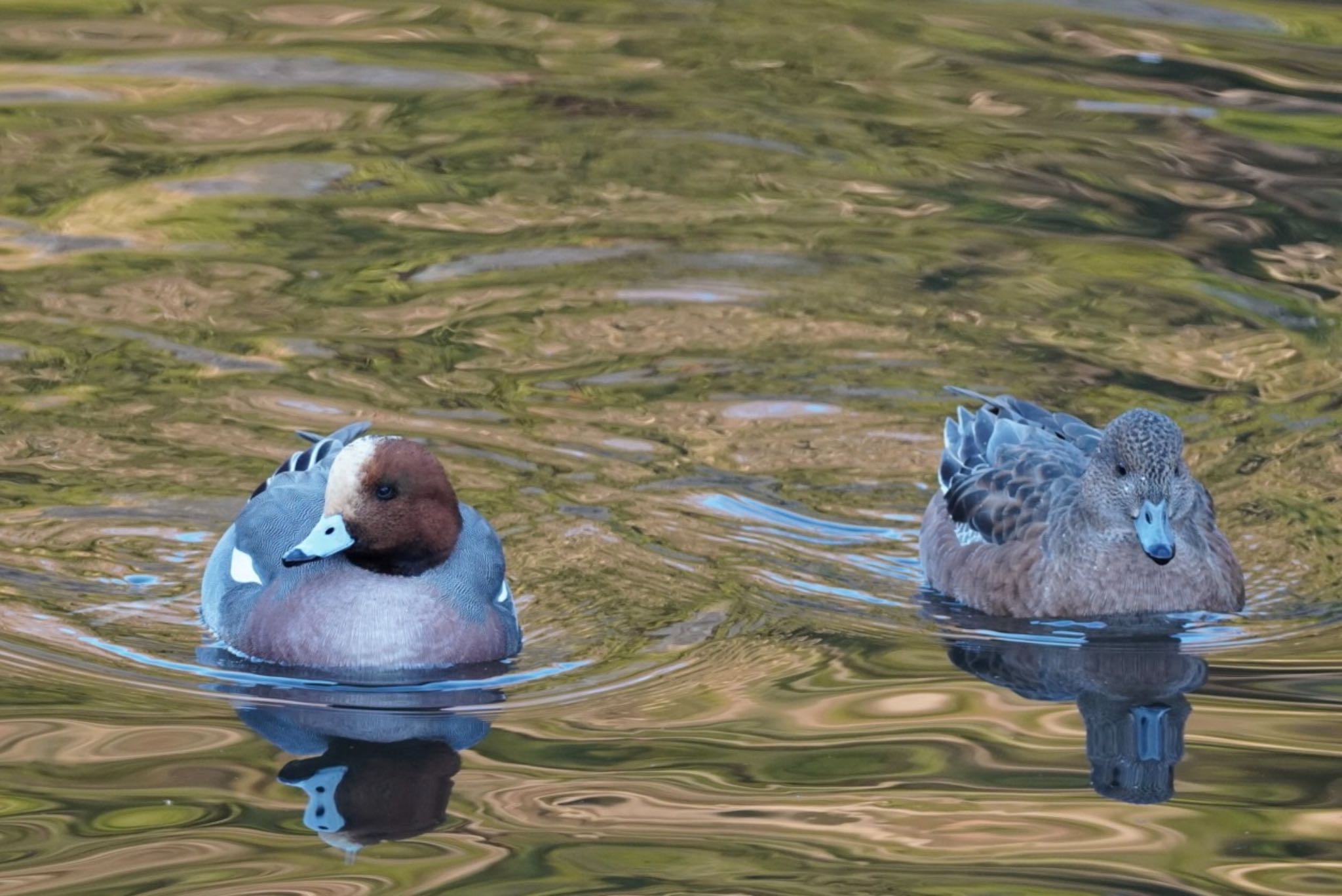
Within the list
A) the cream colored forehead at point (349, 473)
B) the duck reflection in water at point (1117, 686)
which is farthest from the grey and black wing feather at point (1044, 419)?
the cream colored forehead at point (349, 473)

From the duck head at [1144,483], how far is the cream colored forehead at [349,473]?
290cm

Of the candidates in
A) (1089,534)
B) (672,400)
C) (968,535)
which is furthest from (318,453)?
(1089,534)

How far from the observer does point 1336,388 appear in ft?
35.9

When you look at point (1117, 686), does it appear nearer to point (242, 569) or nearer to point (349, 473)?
point (349, 473)

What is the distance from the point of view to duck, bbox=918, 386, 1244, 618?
848 centimetres

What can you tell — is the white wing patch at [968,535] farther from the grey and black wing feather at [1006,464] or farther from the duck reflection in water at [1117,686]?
the duck reflection in water at [1117,686]

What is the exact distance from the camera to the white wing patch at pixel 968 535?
359 inches

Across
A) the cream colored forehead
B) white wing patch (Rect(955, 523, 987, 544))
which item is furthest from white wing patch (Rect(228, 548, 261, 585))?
white wing patch (Rect(955, 523, 987, 544))

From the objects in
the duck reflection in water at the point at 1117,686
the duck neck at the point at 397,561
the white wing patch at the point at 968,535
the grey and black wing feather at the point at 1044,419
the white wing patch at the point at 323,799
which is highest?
the grey and black wing feather at the point at 1044,419

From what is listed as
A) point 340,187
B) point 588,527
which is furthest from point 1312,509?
point 340,187

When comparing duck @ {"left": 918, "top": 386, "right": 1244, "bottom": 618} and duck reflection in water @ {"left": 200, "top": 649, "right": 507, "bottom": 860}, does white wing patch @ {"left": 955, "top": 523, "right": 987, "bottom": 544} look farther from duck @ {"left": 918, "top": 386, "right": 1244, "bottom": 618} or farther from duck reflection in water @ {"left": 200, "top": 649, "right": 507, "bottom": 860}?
duck reflection in water @ {"left": 200, "top": 649, "right": 507, "bottom": 860}

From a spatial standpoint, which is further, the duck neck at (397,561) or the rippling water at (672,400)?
the duck neck at (397,561)

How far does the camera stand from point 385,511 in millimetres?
7887

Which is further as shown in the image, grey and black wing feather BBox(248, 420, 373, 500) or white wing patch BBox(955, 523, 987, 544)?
white wing patch BBox(955, 523, 987, 544)
